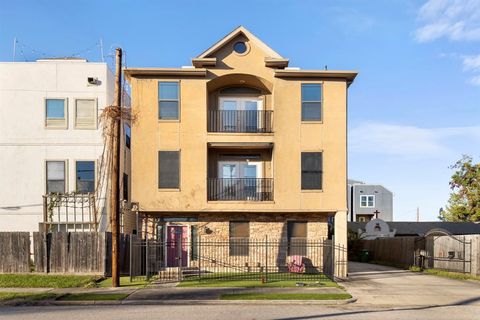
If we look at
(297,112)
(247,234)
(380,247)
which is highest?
(297,112)

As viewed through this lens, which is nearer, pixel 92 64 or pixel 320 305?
pixel 320 305

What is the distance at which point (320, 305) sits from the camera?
1434 cm

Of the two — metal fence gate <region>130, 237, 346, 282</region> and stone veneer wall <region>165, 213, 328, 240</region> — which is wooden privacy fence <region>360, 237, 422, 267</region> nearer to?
stone veneer wall <region>165, 213, 328, 240</region>

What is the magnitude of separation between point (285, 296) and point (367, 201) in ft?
162

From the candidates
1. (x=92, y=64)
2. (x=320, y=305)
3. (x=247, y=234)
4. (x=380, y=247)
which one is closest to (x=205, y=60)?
(x=92, y=64)

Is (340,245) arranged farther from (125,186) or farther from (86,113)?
(86,113)

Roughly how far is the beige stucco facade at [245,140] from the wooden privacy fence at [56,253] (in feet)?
9.28

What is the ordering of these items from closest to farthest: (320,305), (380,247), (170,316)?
(170,316)
(320,305)
(380,247)

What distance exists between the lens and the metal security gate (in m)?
22.5

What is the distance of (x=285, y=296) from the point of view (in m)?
15.2

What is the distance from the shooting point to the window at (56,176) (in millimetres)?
24797

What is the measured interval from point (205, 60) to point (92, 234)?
9.72 m

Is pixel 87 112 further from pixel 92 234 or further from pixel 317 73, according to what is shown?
pixel 317 73

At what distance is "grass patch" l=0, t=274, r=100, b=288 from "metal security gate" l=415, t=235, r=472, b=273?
1713 cm
